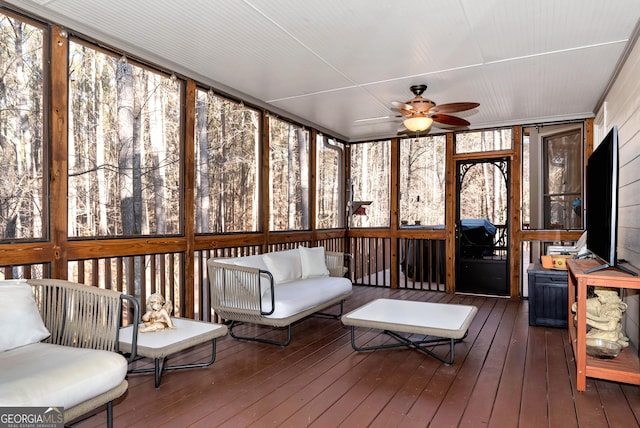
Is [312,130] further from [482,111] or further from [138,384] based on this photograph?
[138,384]

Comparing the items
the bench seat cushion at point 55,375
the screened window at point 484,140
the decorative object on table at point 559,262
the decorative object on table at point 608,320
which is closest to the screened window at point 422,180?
the screened window at point 484,140

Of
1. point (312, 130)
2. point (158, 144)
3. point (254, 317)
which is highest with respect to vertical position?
point (312, 130)

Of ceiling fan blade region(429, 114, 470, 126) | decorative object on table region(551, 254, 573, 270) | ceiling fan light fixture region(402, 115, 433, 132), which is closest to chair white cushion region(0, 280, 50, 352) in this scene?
ceiling fan light fixture region(402, 115, 433, 132)

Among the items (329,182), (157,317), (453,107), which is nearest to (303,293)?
(157,317)

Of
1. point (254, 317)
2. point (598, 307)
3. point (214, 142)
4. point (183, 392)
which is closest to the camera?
point (183, 392)

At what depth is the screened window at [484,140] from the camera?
580 cm

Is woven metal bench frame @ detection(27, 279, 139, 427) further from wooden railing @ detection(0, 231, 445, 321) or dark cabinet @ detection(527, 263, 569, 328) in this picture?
dark cabinet @ detection(527, 263, 569, 328)

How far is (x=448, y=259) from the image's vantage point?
6.16m

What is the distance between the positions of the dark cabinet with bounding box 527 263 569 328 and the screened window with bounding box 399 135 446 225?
211 centimetres

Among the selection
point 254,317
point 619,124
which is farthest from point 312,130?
point 619,124

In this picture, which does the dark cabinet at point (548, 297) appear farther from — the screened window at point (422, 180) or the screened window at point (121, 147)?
the screened window at point (121, 147)

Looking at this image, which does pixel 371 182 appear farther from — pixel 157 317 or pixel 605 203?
pixel 157 317

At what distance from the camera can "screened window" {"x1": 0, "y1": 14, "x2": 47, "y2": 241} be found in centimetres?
258

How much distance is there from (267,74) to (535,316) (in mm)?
3759
